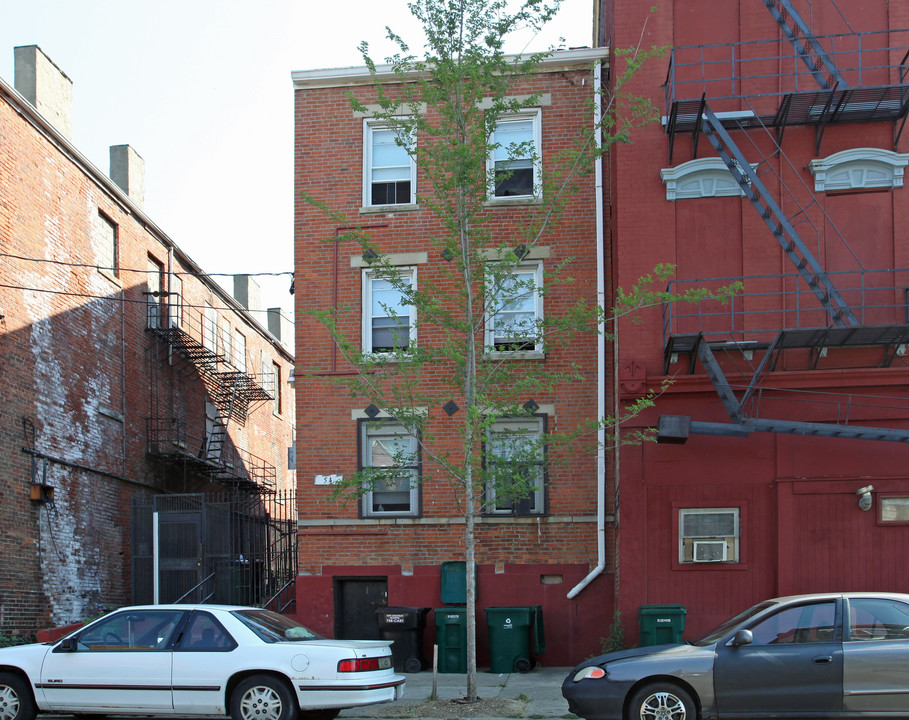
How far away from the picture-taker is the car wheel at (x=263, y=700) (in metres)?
10.2

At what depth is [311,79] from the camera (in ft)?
61.5

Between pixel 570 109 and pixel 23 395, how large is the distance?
35.4 ft

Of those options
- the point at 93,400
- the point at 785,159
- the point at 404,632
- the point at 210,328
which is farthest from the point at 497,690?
the point at 210,328

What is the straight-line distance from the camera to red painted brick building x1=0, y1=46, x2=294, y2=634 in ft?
60.1

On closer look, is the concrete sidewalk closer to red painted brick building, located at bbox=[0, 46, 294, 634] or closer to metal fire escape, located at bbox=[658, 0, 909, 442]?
metal fire escape, located at bbox=[658, 0, 909, 442]

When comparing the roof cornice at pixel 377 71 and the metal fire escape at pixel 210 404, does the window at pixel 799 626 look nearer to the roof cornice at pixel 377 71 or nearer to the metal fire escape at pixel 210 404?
the roof cornice at pixel 377 71

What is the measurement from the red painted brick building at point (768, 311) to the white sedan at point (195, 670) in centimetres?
609

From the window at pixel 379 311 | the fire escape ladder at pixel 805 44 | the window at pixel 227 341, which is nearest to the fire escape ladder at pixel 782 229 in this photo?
the fire escape ladder at pixel 805 44

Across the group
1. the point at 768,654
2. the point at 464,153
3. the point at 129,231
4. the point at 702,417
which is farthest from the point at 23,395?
the point at 768,654

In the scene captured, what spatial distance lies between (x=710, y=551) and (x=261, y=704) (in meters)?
7.53

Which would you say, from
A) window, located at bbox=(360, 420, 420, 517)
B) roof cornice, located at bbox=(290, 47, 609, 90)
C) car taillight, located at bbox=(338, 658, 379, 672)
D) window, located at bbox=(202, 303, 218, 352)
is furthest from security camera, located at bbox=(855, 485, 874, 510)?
window, located at bbox=(202, 303, 218, 352)

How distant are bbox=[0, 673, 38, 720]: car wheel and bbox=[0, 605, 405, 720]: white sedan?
10 millimetres

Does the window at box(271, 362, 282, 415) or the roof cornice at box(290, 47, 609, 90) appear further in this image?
the window at box(271, 362, 282, 415)

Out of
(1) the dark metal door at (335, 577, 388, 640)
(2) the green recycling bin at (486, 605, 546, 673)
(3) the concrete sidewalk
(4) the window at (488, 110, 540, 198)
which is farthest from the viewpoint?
(4) the window at (488, 110, 540, 198)
